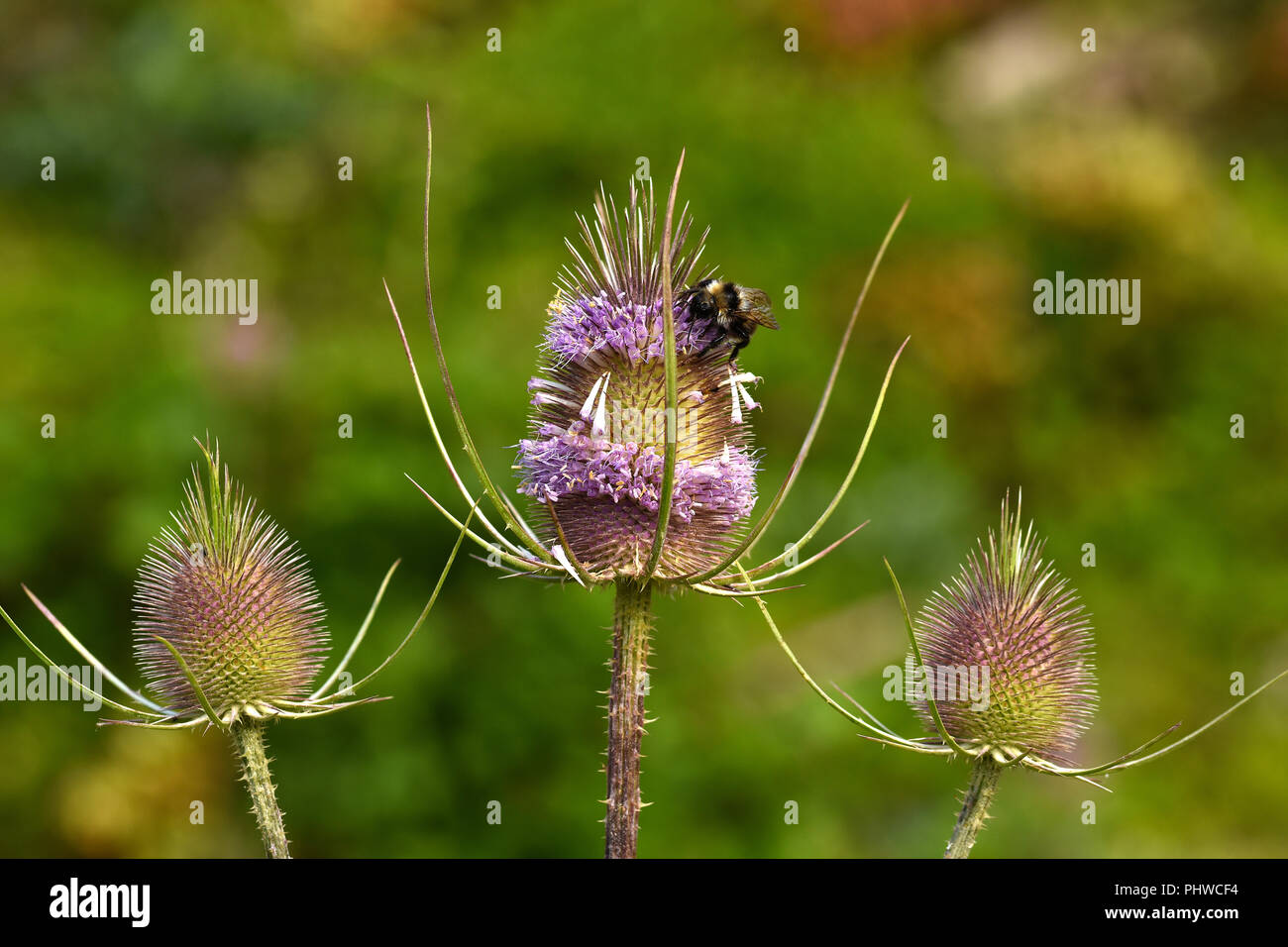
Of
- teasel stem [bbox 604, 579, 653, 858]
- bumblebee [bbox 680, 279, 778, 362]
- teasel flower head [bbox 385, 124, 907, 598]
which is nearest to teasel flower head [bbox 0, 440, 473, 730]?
teasel flower head [bbox 385, 124, 907, 598]

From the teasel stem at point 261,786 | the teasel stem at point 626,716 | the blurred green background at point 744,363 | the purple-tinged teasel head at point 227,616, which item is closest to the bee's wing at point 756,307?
the teasel stem at point 626,716

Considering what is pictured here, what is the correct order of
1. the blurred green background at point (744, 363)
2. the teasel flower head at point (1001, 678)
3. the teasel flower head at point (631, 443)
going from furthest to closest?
the blurred green background at point (744, 363) → the teasel flower head at point (631, 443) → the teasel flower head at point (1001, 678)

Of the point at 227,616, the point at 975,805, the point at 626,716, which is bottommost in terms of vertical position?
the point at 975,805

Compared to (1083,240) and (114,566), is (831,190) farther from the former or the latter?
(114,566)

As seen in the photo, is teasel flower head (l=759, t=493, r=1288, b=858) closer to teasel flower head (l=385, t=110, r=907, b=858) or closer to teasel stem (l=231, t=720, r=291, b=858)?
teasel flower head (l=385, t=110, r=907, b=858)

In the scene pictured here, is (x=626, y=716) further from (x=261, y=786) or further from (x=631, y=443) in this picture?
(x=261, y=786)

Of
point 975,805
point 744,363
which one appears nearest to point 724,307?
point 975,805

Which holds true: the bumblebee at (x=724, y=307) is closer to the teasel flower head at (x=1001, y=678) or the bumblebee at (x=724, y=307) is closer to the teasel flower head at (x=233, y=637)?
the teasel flower head at (x=1001, y=678)
